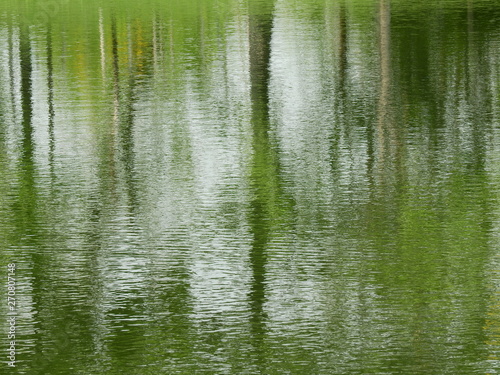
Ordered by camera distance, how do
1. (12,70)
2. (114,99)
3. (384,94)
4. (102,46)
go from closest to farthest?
(384,94), (114,99), (12,70), (102,46)

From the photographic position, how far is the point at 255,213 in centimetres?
1175

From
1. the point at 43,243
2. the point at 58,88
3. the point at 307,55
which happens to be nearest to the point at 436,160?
the point at 43,243

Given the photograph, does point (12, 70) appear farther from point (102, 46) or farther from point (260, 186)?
point (260, 186)

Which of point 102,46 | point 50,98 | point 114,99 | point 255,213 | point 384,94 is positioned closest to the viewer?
point 255,213

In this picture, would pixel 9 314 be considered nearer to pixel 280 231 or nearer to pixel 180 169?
pixel 280 231

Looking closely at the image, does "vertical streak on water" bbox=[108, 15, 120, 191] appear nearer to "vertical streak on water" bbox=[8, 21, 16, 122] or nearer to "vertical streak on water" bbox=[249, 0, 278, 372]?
"vertical streak on water" bbox=[8, 21, 16, 122]

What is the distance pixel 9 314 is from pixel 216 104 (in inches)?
409

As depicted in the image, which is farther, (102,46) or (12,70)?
(102,46)

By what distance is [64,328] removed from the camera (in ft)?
27.6

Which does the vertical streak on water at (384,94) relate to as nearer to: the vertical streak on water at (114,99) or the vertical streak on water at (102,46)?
the vertical streak on water at (114,99)

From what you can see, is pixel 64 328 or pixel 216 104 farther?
pixel 216 104

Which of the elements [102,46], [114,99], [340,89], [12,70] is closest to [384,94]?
[340,89]

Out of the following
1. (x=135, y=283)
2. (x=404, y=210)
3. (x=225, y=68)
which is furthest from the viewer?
(x=225, y=68)

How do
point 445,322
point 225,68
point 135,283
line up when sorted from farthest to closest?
1. point 225,68
2. point 135,283
3. point 445,322
